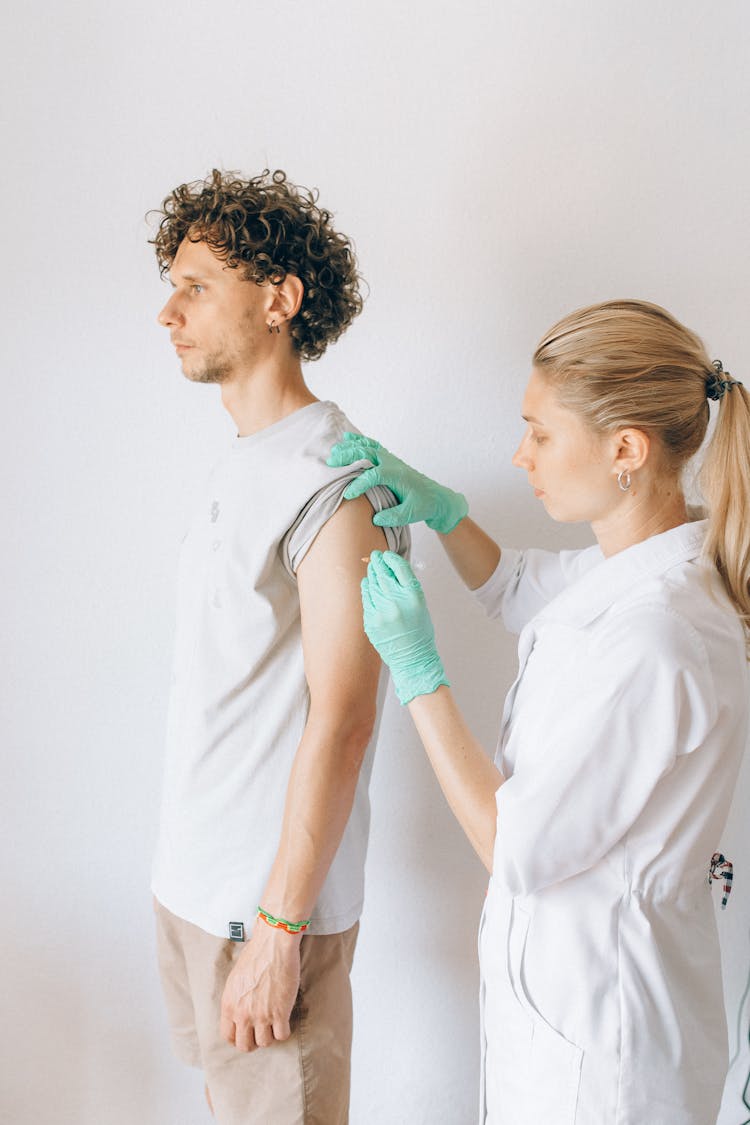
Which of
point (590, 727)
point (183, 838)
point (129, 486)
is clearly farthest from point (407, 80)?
point (183, 838)

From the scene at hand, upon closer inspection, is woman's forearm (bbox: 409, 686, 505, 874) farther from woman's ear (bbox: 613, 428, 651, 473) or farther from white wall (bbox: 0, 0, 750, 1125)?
white wall (bbox: 0, 0, 750, 1125)

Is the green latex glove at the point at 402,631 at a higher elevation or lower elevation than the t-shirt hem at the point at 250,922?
higher

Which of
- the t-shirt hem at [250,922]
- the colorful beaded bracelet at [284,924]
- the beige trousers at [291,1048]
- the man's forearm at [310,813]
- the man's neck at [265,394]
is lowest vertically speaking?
the beige trousers at [291,1048]

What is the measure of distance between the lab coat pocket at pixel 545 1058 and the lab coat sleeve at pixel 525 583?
18.8 inches

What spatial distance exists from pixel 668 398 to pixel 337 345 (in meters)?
0.65

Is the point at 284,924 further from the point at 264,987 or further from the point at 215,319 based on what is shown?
the point at 215,319

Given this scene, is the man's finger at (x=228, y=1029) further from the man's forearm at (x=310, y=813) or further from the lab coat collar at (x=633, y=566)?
the lab coat collar at (x=633, y=566)

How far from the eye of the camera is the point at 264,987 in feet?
3.65

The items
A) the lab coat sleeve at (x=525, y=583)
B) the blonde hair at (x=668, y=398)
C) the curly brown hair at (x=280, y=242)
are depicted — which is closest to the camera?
the blonde hair at (x=668, y=398)

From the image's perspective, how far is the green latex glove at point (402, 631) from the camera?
106 centimetres

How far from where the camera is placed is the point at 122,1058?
174 centimetres

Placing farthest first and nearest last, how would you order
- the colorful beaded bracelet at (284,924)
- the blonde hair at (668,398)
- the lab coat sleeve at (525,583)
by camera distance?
the lab coat sleeve at (525,583)
the colorful beaded bracelet at (284,924)
the blonde hair at (668,398)

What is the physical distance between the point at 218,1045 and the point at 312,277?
3.35ft

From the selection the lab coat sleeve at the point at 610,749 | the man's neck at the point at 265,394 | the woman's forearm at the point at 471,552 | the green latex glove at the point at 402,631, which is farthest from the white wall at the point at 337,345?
the lab coat sleeve at the point at 610,749
